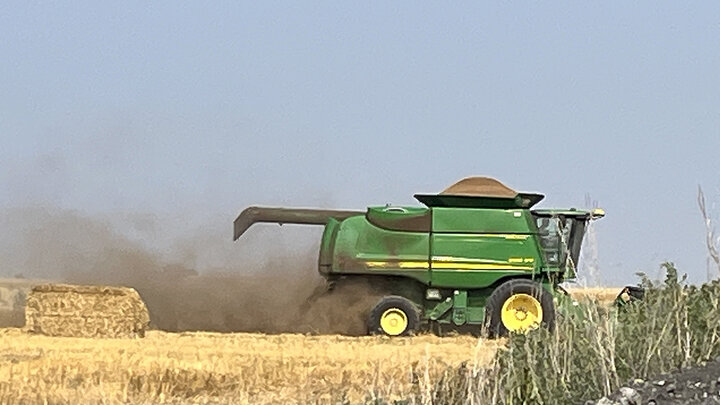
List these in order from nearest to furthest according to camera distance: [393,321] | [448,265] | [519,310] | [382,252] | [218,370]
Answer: [218,370]
[519,310]
[393,321]
[448,265]
[382,252]

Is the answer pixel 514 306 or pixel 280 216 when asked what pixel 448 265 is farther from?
pixel 280 216

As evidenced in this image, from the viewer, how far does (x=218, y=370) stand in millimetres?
12195

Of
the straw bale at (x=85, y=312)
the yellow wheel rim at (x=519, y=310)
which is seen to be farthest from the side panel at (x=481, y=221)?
the straw bale at (x=85, y=312)

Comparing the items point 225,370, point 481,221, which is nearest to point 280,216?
point 481,221

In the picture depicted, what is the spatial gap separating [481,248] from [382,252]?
5.39ft

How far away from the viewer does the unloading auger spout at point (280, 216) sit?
22.7 meters

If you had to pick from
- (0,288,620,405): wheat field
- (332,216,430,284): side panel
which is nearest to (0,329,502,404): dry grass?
(0,288,620,405): wheat field

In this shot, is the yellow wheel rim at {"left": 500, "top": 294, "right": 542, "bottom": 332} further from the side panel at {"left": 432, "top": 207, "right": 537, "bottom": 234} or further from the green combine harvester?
the side panel at {"left": 432, "top": 207, "right": 537, "bottom": 234}

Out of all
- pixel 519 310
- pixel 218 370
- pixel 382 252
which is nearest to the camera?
pixel 218 370

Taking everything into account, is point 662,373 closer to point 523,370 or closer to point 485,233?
point 523,370

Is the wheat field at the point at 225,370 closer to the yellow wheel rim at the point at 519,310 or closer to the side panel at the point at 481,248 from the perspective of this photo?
the yellow wheel rim at the point at 519,310

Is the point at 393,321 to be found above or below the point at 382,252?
below

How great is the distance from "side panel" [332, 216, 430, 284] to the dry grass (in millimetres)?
3534

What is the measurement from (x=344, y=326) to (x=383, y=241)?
1.56m
